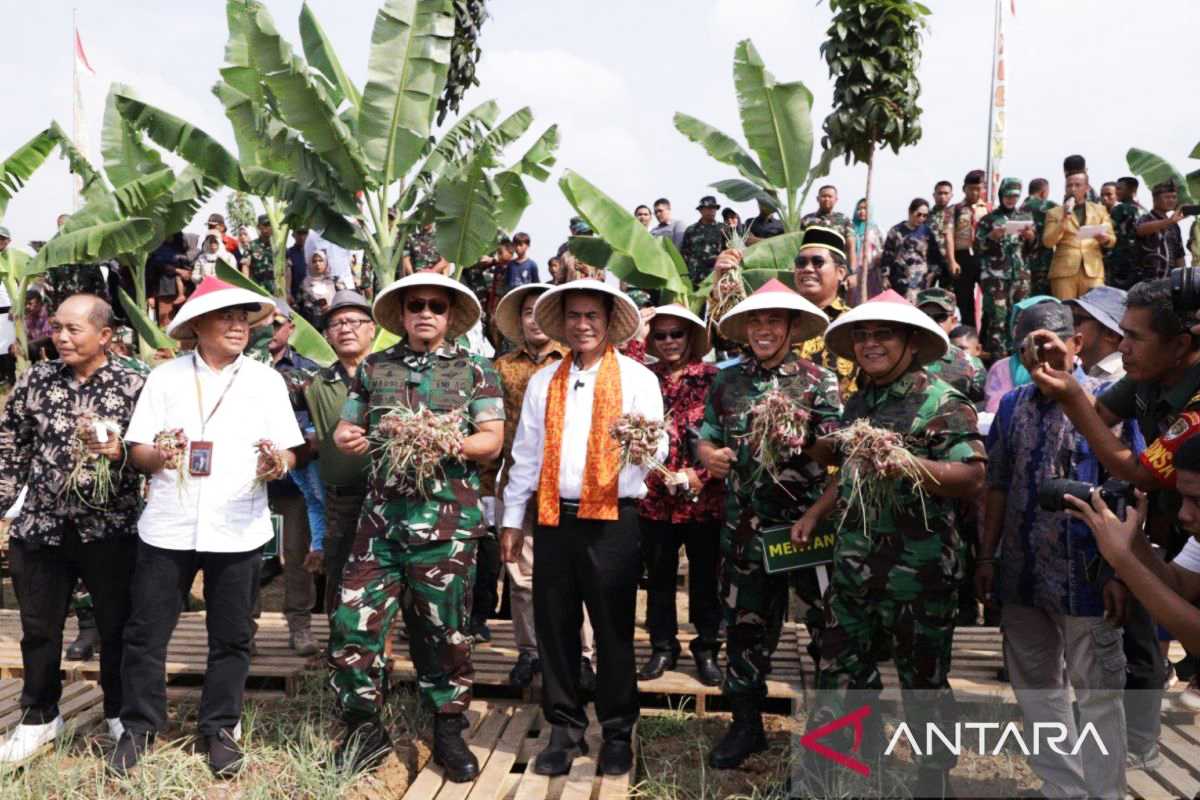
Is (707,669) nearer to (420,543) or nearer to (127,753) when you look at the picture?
(420,543)

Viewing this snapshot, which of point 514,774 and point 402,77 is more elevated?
point 402,77

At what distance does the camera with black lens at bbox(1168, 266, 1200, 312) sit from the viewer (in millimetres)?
3227

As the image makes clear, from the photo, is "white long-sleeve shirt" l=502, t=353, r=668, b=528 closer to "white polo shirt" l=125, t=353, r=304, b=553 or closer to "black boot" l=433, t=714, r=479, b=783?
"black boot" l=433, t=714, r=479, b=783

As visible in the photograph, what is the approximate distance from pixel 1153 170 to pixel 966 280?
2499mm

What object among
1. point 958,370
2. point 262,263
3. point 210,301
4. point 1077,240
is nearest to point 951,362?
point 958,370

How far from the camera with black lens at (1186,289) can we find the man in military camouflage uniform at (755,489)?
1.43 meters

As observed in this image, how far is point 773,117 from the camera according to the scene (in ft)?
30.1

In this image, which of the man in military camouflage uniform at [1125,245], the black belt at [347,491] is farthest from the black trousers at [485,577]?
the man in military camouflage uniform at [1125,245]

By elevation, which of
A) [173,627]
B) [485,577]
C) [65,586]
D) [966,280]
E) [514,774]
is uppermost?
[966,280]

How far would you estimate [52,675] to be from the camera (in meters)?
4.74

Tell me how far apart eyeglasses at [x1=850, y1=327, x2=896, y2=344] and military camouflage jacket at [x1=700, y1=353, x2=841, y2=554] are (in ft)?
1.32

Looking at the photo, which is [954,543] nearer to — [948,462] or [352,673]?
[948,462]

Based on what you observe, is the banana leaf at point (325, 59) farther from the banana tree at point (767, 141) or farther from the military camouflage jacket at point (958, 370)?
the military camouflage jacket at point (958, 370)

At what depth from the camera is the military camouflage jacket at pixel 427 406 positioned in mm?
4293
